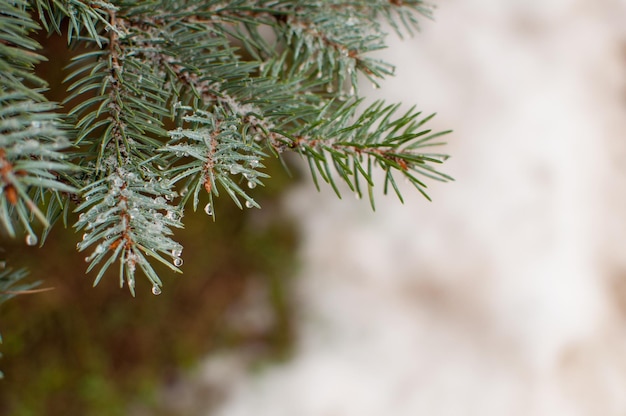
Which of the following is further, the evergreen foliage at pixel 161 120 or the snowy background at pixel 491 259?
the snowy background at pixel 491 259

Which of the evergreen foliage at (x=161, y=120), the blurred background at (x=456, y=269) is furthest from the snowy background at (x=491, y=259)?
the evergreen foliage at (x=161, y=120)

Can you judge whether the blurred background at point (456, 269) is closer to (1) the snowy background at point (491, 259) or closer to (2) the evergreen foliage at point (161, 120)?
(1) the snowy background at point (491, 259)

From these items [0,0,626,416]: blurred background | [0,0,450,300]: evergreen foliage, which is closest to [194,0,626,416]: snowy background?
[0,0,626,416]: blurred background

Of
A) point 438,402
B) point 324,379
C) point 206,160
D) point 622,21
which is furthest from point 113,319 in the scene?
point 622,21

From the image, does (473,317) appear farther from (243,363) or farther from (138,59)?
(138,59)
